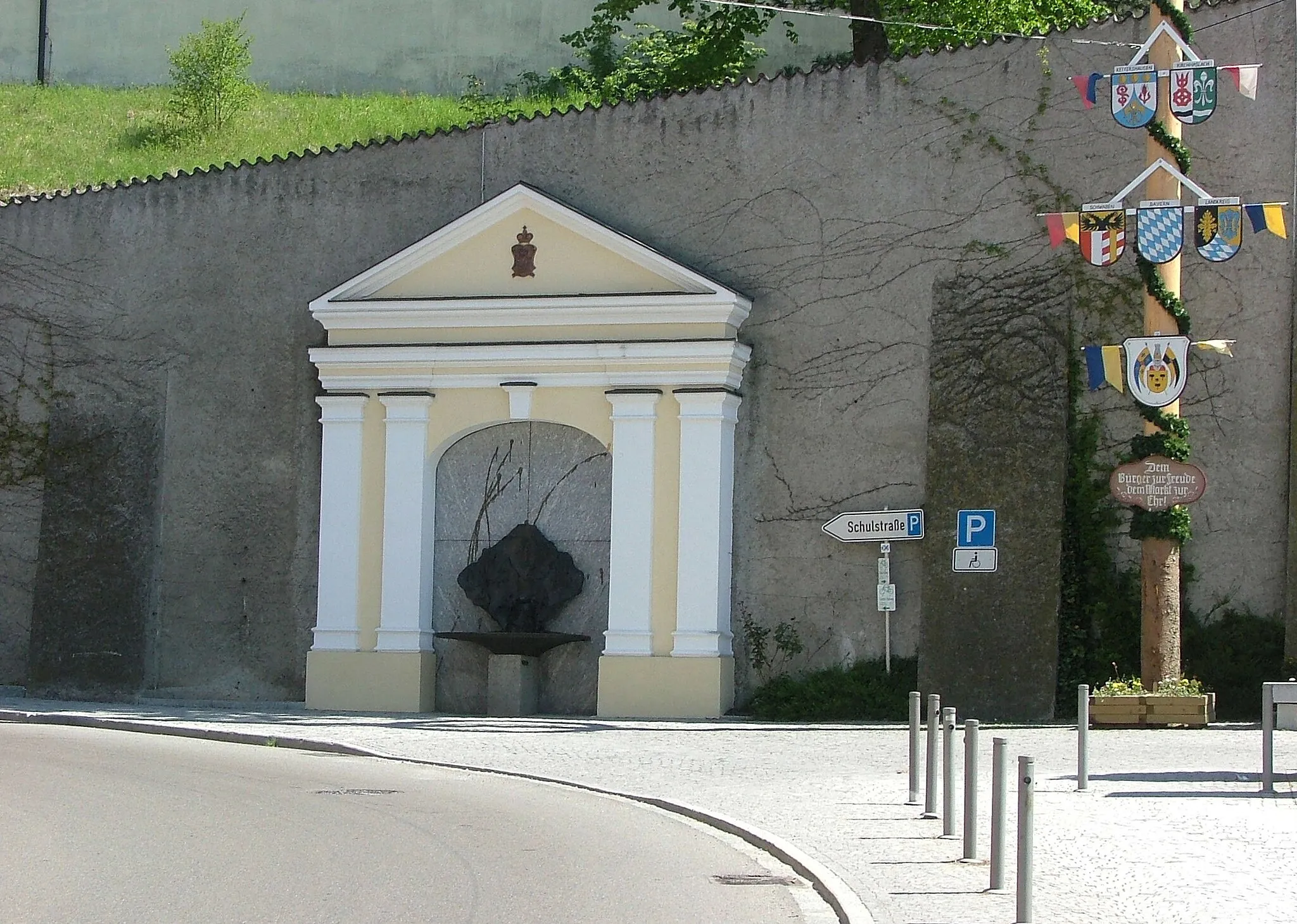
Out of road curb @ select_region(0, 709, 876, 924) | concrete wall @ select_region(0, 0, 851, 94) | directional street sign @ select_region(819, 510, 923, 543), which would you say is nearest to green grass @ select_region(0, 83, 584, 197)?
concrete wall @ select_region(0, 0, 851, 94)

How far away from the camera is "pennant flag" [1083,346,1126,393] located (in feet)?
65.2

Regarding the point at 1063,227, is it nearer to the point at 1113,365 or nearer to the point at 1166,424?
the point at 1113,365

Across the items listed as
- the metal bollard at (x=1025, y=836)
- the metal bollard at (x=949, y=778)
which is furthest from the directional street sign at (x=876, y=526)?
the metal bollard at (x=1025, y=836)

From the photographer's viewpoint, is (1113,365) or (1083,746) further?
(1113,365)

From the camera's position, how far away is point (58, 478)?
2542cm

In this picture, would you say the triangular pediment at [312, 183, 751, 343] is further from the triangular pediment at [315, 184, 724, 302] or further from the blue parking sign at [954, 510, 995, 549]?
the blue parking sign at [954, 510, 995, 549]

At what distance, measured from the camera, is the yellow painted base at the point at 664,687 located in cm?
2227

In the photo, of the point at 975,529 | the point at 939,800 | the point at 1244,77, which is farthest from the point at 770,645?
the point at 939,800

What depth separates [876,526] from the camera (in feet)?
72.3

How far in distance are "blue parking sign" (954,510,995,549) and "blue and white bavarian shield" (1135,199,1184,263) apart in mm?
3470

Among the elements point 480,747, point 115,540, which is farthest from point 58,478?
point 480,747

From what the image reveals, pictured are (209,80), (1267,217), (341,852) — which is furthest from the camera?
(209,80)

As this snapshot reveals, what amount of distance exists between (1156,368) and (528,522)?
7.93 metres

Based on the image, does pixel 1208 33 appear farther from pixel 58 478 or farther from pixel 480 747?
pixel 58 478
